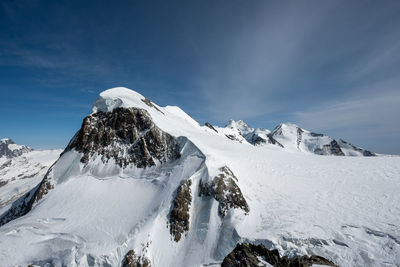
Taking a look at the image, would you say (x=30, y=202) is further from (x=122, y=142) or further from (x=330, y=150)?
(x=330, y=150)

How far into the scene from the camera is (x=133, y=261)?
15664 millimetres

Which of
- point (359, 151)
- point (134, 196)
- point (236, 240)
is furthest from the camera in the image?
point (359, 151)

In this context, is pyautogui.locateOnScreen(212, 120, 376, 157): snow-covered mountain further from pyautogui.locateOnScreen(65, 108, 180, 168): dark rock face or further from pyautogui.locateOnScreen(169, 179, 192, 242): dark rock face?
pyautogui.locateOnScreen(169, 179, 192, 242): dark rock face

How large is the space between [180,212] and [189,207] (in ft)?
4.12

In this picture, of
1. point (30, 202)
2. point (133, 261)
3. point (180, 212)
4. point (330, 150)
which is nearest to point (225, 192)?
point (180, 212)

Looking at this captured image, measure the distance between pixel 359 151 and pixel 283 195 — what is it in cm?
17985

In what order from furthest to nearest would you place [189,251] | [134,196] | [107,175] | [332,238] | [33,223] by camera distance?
[107,175] < [134,196] < [33,223] < [189,251] < [332,238]

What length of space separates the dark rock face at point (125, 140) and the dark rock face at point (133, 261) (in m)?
12.1

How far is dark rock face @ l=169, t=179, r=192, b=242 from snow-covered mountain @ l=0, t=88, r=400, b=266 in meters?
0.11

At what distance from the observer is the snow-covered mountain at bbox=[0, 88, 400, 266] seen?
13742 mm

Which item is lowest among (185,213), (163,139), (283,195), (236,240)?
(236,240)

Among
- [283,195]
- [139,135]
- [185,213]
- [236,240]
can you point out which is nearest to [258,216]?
[236,240]

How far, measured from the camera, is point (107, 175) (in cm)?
2559

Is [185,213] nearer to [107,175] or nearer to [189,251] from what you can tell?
[189,251]
